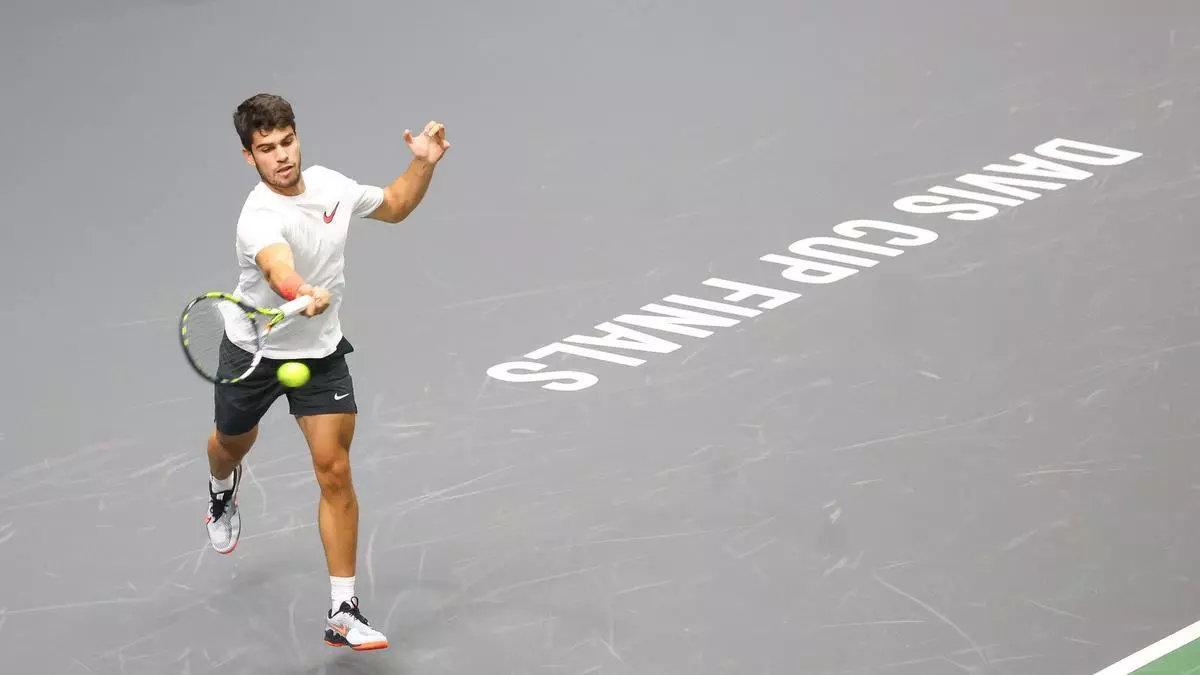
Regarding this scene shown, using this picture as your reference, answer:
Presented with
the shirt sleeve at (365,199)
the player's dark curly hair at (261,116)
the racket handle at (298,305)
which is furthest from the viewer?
the shirt sleeve at (365,199)

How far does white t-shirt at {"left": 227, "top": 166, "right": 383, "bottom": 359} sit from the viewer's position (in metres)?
5.55

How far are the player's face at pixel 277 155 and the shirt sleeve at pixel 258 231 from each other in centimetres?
12

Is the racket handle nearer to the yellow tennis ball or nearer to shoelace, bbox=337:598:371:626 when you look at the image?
the yellow tennis ball

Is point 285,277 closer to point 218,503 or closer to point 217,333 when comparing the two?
point 217,333

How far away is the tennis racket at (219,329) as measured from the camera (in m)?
5.53

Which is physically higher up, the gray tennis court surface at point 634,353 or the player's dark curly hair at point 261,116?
the player's dark curly hair at point 261,116

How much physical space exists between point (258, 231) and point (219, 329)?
1.72 ft

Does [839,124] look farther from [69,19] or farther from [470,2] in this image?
[69,19]

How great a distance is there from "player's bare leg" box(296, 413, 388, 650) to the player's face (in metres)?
0.78

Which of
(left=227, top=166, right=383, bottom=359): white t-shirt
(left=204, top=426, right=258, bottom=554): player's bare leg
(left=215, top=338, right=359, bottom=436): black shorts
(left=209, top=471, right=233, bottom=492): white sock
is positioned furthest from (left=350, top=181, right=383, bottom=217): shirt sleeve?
(left=209, top=471, right=233, bottom=492): white sock

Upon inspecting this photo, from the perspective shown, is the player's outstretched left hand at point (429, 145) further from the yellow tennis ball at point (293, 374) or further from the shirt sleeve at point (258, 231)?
the yellow tennis ball at point (293, 374)

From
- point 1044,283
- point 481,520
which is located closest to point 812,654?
point 481,520

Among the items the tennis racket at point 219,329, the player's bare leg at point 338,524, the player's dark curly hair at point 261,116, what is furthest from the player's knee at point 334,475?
the player's dark curly hair at point 261,116

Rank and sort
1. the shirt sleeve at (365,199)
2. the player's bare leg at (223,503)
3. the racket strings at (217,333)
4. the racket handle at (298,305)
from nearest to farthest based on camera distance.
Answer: the racket handle at (298,305) → the racket strings at (217,333) → the shirt sleeve at (365,199) → the player's bare leg at (223,503)
